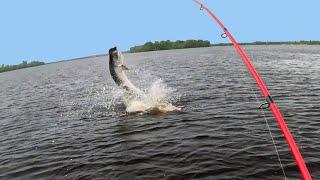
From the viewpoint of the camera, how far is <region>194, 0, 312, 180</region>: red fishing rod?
5.36m

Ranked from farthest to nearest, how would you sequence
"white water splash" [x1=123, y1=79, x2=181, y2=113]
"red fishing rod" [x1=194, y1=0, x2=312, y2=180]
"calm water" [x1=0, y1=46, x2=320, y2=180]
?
"white water splash" [x1=123, y1=79, x2=181, y2=113] < "calm water" [x1=0, y1=46, x2=320, y2=180] < "red fishing rod" [x1=194, y1=0, x2=312, y2=180]

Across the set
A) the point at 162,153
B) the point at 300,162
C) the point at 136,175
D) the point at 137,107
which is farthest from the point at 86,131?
the point at 300,162

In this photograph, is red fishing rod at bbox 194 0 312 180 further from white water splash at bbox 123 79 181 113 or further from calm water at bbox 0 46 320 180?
white water splash at bbox 123 79 181 113

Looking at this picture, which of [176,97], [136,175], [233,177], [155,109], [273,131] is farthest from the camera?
[176,97]

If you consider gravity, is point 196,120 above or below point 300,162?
below

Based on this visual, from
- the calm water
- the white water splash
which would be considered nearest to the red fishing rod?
the calm water

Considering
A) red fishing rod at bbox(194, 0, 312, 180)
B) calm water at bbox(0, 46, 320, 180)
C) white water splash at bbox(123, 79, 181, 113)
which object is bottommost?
calm water at bbox(0, 46, 320, 180)

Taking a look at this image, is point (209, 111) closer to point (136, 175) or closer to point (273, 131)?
point (273, 131)

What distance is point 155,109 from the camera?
2103 centimetres

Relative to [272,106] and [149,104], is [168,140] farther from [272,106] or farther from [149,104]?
[272,106]

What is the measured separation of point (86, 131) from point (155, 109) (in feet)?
14.6

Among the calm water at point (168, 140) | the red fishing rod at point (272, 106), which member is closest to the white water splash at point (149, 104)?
the calm water at point (168, 140)

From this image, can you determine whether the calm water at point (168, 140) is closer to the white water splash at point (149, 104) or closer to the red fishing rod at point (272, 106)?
the white water splash at point (149, 104)

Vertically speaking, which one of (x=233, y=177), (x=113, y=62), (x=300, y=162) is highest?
(x=113, y=62)
